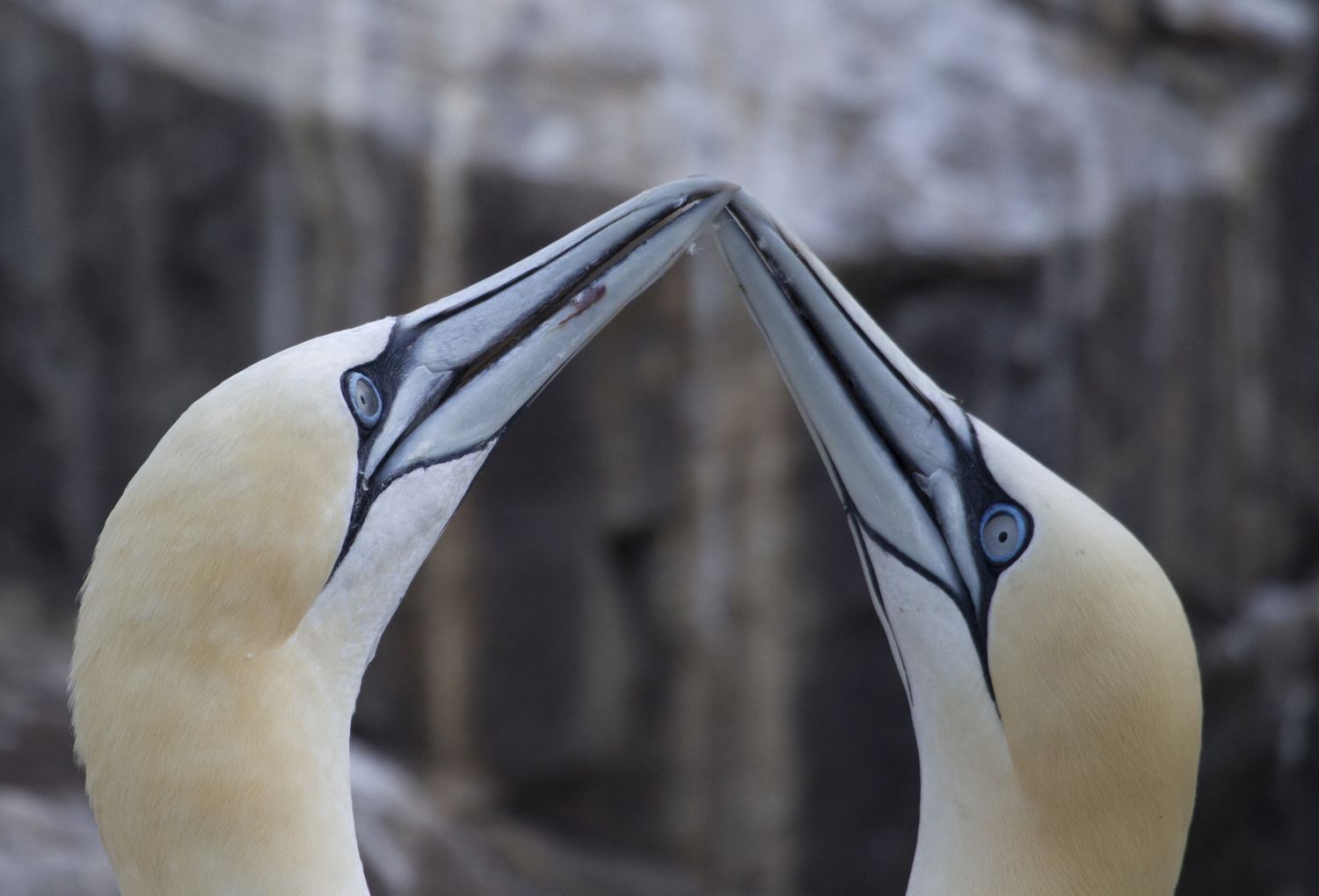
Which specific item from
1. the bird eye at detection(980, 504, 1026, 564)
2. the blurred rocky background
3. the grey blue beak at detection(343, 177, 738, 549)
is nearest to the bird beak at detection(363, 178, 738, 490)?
the grey blue beak at detection(343, 177, 738, 549)

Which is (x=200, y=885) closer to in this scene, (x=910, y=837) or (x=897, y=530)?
(x=897, y=530)

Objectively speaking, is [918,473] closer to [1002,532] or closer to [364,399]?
[1002,532]

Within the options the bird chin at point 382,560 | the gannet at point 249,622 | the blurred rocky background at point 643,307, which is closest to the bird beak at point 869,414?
the bird chin at point 382,560

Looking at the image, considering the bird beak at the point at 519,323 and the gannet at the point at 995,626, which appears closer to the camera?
the gannet at the point at 995,626

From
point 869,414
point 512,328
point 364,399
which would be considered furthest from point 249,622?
point 869,414

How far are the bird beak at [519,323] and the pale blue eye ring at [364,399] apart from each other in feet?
0.10

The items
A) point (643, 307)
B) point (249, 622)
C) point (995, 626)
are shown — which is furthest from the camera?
point (643, 307)

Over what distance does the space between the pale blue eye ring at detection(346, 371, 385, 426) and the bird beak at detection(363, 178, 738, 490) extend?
0.10ft

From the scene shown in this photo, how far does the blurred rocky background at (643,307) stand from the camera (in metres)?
6.83

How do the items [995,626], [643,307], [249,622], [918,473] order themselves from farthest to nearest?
[643,307] → [918,473] → [995,626] → [249,622]

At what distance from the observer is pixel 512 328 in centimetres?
288

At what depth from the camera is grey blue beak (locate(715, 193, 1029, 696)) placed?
8.93 feet

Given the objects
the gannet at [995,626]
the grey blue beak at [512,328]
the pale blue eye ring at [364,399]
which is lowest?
the gannet at [995,626]

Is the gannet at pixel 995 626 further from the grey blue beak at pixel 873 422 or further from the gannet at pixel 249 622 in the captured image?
the gannet at pixel 249 622
